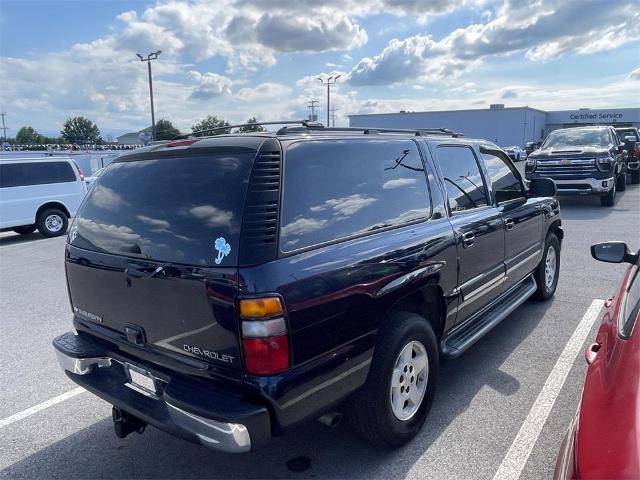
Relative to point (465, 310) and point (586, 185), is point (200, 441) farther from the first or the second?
point (586, 185)

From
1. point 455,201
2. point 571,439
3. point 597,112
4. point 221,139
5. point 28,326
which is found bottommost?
point 28,326

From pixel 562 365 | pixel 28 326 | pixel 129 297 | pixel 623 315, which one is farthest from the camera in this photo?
pixel 28 326

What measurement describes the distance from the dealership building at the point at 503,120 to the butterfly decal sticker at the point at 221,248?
58.3m

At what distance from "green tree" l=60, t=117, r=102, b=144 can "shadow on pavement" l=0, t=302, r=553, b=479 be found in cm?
9255

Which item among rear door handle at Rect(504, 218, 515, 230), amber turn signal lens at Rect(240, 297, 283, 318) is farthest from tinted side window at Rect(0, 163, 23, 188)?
amber turn signal lens at Rect(240, 297, 283, 318)

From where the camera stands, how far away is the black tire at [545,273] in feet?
→ 16.9

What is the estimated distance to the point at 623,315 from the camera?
7.15 feet

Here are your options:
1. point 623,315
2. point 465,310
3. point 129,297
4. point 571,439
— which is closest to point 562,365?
point 465,310

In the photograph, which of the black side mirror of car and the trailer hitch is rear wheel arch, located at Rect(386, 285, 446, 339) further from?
the trailer hitch

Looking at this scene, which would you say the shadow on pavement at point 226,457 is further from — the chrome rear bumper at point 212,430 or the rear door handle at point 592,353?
the rear door handle at point 592,353

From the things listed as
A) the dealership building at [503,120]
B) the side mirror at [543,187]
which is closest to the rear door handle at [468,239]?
the side mirror at [543,187]

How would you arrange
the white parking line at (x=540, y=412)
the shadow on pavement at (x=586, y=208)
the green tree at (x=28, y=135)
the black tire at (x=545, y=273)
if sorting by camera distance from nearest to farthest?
1. the white parking line at (x=540, y=412)
2. the black tire at (x=545, y=273)
3. the shadow on pavement at (x=586, y=208)
4. the green tree at (x=28, y=135)

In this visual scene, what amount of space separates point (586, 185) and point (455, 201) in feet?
33.6

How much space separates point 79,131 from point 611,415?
325 ft
